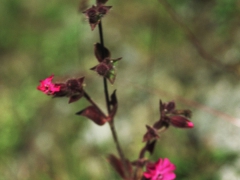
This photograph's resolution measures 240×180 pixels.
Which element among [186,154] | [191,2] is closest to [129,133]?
[186,154]

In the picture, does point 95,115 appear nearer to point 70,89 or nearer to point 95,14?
point 70,89

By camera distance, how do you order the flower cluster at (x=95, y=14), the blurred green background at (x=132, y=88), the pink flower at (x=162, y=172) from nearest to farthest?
1. the flower cluster at (x=95, y=14)
2. the pink flower at (x=162, y=172)
3. the blurred green background at (x=132, y=88)

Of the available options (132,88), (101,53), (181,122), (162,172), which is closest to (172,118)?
(181,122)

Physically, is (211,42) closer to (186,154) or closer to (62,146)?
(186,154)

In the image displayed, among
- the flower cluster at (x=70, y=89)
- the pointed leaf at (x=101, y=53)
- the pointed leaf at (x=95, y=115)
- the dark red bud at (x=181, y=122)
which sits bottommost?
the dark red bud at (x=181, y=122)

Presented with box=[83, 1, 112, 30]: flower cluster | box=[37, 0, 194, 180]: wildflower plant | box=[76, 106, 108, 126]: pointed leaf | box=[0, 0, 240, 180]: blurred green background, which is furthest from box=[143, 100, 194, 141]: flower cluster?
box=[0, 0, 240, 180]: blurred green background

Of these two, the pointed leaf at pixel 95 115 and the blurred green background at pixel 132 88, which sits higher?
the blurred green background at pixel 132 88

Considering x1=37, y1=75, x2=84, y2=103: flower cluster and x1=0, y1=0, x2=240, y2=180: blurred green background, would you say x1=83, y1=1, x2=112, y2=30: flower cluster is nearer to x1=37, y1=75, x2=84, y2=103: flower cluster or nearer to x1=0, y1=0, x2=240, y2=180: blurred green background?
x1=37, y1=75, x2=84, y2=103: flower cluster

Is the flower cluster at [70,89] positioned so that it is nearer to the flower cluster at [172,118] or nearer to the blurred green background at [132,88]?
the flower cluster at [172,118]

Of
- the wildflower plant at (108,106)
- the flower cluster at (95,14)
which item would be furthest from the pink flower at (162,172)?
the flower cluster at (95,14)
